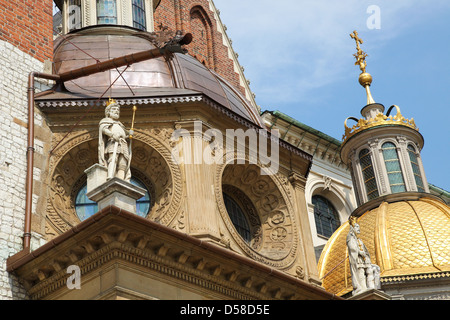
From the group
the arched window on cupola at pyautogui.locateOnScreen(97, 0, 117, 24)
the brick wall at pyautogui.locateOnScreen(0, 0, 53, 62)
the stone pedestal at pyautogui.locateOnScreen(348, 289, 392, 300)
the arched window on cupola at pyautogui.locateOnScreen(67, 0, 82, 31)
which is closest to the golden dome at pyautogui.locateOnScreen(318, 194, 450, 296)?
the stone pedestal at pyautogui.locateOnScreen(348, 289, 392, 300)

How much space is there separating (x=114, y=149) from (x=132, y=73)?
15.2ft

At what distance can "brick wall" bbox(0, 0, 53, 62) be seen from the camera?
761 inches

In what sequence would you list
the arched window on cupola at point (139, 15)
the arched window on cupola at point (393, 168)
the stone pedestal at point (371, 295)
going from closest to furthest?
the stone pedestal at point (371, 295) < the arched window on cupola at point (139, 15) < the arched window on cupola at point (393, 168)

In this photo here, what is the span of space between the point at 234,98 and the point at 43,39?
4.88 m

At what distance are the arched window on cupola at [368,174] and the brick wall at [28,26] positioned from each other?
694 inches

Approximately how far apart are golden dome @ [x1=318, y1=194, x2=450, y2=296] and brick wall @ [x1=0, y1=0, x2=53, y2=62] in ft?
40.4

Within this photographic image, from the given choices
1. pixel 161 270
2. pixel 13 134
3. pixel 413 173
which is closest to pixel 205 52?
pixel 413 173

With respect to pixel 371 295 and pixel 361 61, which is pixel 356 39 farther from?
pixel 371 295

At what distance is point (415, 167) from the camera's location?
1421 inches

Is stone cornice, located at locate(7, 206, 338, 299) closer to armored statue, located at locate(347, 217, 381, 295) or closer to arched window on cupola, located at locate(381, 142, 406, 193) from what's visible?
armored statue, located at locate(347, 217, 381, 295)

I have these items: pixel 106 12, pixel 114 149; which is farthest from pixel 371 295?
pixel 106 12

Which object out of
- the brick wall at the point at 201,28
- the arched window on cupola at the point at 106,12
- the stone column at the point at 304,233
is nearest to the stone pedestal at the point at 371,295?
the stone column at the point at 304,233

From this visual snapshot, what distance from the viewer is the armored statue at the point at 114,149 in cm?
1680

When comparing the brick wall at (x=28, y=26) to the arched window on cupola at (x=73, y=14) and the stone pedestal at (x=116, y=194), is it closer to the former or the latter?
the arched window on cupola at (x=73, y=14)
